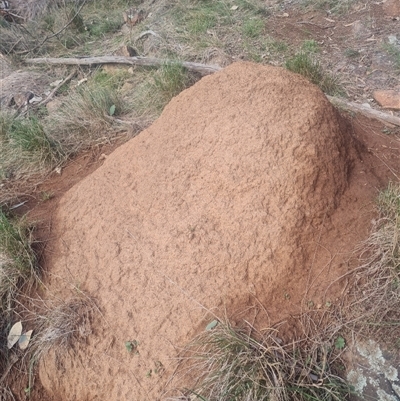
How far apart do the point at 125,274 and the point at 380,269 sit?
124cm

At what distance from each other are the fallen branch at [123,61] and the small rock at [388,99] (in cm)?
154

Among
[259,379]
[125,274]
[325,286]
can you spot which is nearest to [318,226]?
[325,286]

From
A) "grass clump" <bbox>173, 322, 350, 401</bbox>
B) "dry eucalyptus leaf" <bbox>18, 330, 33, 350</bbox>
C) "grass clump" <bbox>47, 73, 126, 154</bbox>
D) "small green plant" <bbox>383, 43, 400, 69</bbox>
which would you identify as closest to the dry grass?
"dry eucalyptus leaf" <bbox>18, 330, 33, 350</bbox>

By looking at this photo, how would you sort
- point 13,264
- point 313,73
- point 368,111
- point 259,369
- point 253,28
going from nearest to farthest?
point 259,369 → point 13,264 → point 368,111 → point 313,73 → point 253,28

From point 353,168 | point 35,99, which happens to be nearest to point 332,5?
point 35,99

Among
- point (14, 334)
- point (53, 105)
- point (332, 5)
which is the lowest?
point (14, 334)

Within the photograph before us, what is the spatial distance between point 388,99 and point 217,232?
2.31 m

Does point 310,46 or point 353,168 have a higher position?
point 353,168

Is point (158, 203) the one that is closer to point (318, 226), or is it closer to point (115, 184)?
point (115, 184)

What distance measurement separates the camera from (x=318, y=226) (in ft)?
6.81

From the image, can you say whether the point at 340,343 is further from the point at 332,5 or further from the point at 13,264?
the point at 332,5

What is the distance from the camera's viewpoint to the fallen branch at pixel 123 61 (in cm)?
433

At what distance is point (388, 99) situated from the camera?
11.7ft

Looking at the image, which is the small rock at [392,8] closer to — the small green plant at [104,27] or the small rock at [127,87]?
the small rock at [127,87]
